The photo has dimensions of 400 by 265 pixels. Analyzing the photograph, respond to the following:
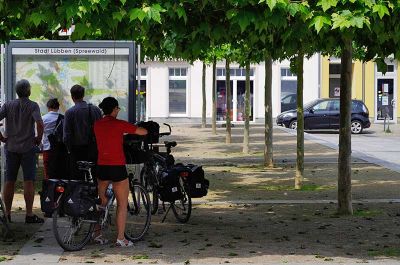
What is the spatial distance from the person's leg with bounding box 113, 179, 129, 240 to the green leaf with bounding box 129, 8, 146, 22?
2.27 metres

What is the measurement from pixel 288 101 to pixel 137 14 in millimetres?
44227

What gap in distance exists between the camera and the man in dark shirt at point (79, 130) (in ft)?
37.6

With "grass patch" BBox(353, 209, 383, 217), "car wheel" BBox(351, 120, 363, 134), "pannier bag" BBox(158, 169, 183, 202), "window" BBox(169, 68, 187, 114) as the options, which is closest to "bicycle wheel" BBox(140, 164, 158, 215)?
"pannier bag" BBox(158, 169, 183, 202)

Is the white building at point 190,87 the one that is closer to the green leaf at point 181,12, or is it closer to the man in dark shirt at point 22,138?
the man in dark shirt at point 22,138

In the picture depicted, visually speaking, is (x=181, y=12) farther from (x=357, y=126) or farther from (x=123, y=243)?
(x=357, y=126)

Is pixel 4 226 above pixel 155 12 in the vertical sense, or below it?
below

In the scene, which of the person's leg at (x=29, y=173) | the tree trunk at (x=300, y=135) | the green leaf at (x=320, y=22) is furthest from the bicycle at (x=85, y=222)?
the tree trunk at (x=300, y=135)

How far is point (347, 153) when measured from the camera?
12.6 metres

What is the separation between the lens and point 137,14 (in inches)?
326

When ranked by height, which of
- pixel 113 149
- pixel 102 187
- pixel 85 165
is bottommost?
pixel 102 187

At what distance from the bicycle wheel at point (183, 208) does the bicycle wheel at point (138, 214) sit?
0.51 metres

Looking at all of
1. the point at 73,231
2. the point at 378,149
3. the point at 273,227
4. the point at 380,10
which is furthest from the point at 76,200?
the point at 378,149

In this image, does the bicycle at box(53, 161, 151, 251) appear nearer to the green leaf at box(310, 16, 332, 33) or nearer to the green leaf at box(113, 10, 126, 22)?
the green leaf at box(113, 10, 126, 22)

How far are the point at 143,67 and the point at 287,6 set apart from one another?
4479 cm
